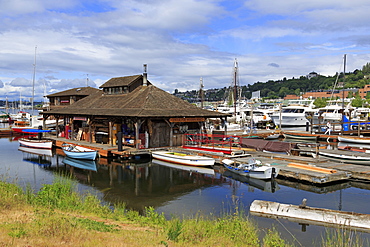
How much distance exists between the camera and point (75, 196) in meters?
14.2

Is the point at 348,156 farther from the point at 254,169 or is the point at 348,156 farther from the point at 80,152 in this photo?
the point at 80,152

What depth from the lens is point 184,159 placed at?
25.3 metres

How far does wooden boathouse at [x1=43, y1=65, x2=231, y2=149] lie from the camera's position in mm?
29578

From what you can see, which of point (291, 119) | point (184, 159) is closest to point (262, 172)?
point (184, 159)

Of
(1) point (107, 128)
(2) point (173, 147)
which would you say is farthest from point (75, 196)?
(1) point (107, 128)

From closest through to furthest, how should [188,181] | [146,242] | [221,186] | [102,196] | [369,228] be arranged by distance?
[146,242], [369,228], [102,196], [221,186], [188,181]

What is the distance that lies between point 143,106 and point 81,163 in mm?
7941

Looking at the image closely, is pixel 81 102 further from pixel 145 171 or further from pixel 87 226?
pixel 87 226

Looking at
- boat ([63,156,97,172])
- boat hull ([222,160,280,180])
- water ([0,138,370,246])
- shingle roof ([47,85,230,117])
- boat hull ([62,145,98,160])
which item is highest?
shingle roof ([47,85,230,117])

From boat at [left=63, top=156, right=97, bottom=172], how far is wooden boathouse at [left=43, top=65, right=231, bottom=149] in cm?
311

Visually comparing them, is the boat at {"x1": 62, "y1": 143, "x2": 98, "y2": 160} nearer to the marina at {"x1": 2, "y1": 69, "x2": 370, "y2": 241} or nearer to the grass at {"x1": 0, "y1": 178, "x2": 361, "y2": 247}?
the marina at {"x1": 2, "y1": 69, "x2": 370, "y2": 241}

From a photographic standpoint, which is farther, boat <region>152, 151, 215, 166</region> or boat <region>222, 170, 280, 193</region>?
boat <region>152, 151, 215, 166</region>

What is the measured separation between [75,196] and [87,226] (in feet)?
15.8

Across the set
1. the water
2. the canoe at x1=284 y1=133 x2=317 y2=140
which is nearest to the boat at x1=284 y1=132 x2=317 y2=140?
the canoe at x1=284 y1=133 x2=317 y2=140
